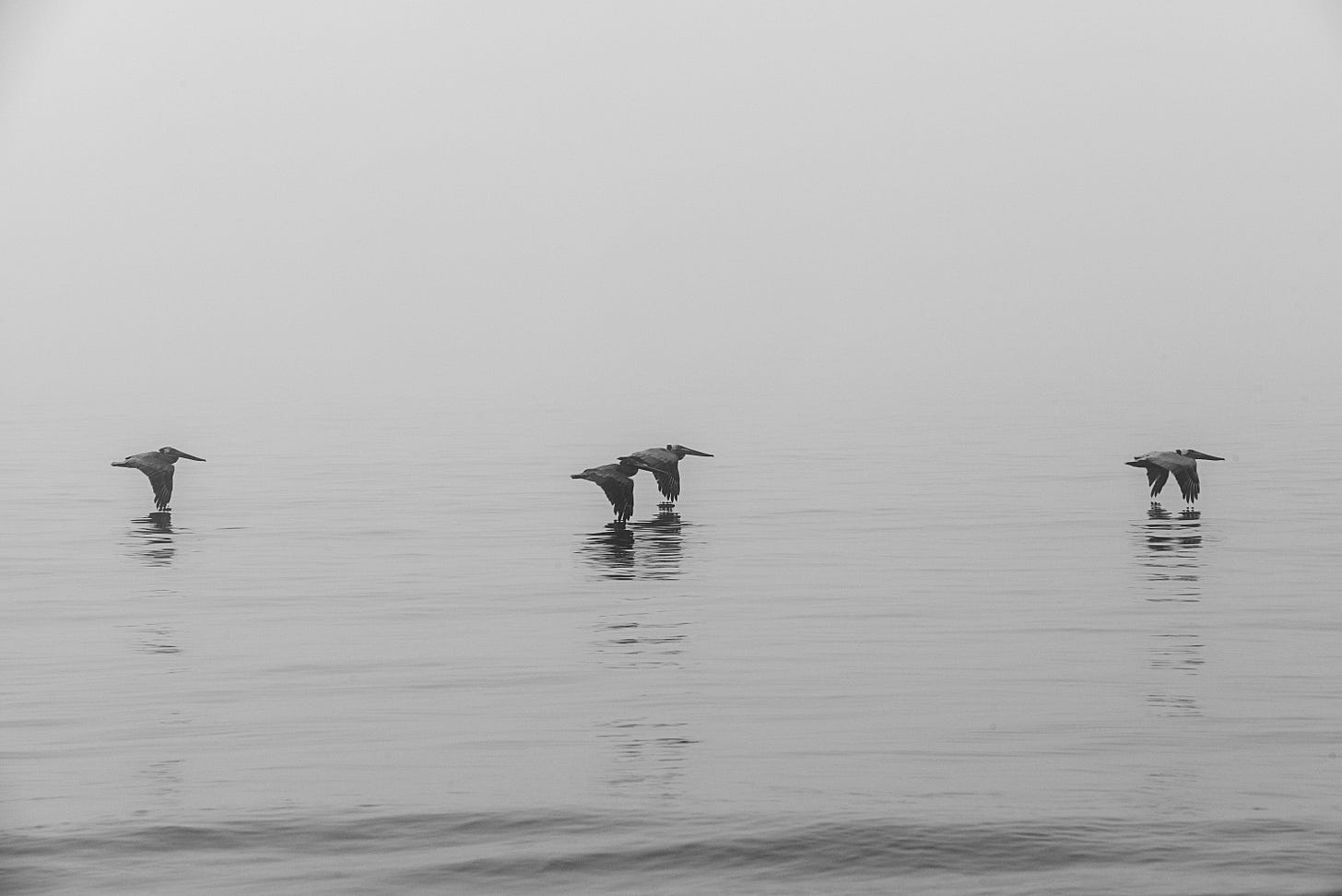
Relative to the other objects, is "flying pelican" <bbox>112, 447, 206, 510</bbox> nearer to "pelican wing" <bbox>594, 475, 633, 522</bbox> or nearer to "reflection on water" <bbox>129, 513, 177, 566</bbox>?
"reflection on water" <bbox>129, 513, 177, 566</bbox>

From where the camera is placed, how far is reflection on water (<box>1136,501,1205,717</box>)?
19391 millimetres

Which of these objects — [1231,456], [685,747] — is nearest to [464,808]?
[685,747]

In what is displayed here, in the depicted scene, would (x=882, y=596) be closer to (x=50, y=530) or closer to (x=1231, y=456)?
(x=50, y=530)

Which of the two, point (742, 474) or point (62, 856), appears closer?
point (62, 856)

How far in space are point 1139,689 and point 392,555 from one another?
15.4 metres

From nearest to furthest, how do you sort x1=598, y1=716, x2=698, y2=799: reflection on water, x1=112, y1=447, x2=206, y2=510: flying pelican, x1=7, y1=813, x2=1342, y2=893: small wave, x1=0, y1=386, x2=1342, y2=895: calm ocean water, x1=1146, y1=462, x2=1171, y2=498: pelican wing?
x1=7, y1=813, x2=1342, y2=893: small wave → x1=0, y1=386, x2=1342, y2=895: calm ocean water → x1=598, y1=716, x2=698, y2=799: reflection on water → x1=1146, y1=462, x2=1171, y2=498: pelican wing → x1=112, y1=447, x2=206, y2=510: flying pelican

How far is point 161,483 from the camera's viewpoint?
129 ft

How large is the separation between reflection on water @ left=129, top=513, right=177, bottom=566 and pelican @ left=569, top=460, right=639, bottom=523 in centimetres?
733

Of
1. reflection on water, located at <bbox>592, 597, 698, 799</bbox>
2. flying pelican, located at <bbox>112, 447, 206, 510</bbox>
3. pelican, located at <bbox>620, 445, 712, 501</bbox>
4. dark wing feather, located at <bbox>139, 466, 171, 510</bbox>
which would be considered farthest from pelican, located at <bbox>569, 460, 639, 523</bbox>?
reflection on water, located at <bbox>592, 597, 698, 799</bbox>

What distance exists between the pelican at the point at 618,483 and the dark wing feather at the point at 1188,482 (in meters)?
10.4

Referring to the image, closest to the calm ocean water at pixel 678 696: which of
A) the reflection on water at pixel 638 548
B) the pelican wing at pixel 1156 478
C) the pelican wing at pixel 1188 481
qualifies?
the reflection on water at pixel 638 548

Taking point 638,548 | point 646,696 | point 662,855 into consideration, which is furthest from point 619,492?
point 662,855

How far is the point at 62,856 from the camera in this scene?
47.2 feet

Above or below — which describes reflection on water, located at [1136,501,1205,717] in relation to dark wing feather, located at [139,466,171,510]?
below
